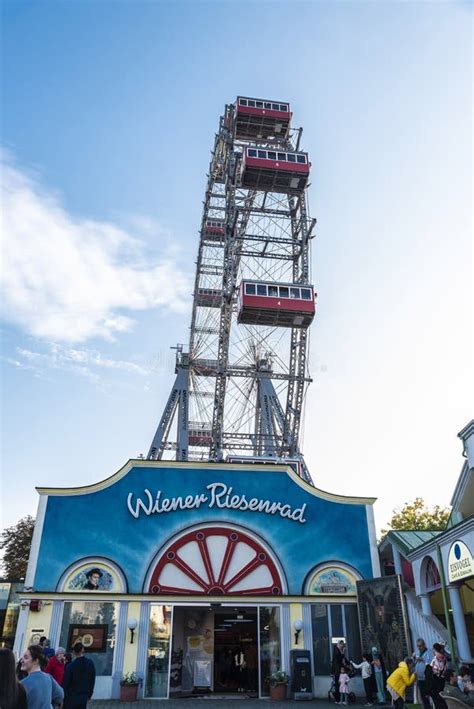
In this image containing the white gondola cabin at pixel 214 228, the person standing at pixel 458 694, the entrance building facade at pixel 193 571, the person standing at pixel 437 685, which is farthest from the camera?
the white gondola cabin at pixel 214 228

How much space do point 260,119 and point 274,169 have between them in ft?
18.1

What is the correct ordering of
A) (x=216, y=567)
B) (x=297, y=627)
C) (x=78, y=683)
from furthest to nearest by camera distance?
1. (x=216, y=567)
2. (x=297, y=627)
3. (x=78, y=683)

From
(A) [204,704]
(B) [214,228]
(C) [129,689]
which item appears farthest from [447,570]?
(B) [214,228]

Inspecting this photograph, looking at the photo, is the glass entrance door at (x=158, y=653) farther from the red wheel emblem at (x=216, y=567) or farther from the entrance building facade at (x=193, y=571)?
the red wheel emblem at (x=216, y=567)

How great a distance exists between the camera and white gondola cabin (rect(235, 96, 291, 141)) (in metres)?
36.2

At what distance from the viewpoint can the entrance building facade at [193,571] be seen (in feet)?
50.1

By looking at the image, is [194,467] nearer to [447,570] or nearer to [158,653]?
[158,653]

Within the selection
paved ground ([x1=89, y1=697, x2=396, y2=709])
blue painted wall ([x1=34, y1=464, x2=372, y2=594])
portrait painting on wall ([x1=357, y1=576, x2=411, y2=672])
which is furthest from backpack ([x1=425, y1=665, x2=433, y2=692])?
blue painted wall ([x1=34, y1=464, x2=372, y2=594])

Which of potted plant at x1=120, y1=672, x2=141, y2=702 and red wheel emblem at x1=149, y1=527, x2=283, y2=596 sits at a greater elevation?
red wheel emblem at x1=149, y1=527, x2=283, y2=596

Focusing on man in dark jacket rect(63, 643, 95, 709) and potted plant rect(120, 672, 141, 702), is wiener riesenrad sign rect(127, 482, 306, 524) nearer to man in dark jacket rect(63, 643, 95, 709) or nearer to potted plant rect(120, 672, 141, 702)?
potted plant rect(120, 672, 141, 702)

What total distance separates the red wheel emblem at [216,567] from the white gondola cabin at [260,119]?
27.6 m

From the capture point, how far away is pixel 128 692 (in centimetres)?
1428

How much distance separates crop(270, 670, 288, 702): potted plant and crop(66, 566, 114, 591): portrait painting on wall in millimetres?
4833

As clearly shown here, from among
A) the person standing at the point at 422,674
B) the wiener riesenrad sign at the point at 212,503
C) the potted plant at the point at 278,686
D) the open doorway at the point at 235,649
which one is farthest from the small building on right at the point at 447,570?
the open doorway at the point at 235,649
